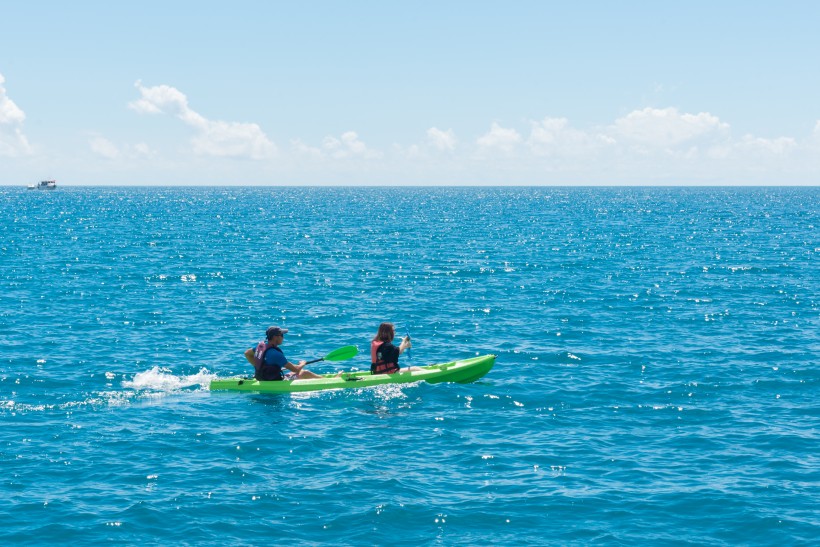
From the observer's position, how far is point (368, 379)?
68.4ft

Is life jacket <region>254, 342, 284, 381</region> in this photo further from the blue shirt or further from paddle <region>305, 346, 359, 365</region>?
paddle <region>305, 346, 359, 365</region>

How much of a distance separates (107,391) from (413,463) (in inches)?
378

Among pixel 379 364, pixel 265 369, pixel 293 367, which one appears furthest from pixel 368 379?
pixel 265 369

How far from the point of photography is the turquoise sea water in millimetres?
12789

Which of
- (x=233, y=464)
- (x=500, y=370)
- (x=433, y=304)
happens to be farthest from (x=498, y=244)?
(x=233, y=464)

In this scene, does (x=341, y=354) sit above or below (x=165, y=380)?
above

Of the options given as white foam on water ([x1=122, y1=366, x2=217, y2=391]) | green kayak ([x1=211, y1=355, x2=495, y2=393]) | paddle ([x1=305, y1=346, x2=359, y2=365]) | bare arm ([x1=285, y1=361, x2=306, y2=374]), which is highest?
paddle ([x1=305, y1=346, x2=359, y2=365])

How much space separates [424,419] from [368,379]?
2.87 m

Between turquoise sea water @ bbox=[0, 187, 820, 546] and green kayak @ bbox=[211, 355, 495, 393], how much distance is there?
0.28m

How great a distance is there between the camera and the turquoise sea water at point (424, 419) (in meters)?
12.8

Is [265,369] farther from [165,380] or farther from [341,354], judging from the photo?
[165,380]

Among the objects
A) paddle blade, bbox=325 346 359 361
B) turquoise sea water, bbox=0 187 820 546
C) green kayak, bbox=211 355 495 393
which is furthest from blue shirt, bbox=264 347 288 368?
paddle blade, bbox=325 346 359 361

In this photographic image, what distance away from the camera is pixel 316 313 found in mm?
33219

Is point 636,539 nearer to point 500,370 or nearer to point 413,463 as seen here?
point 413,463
